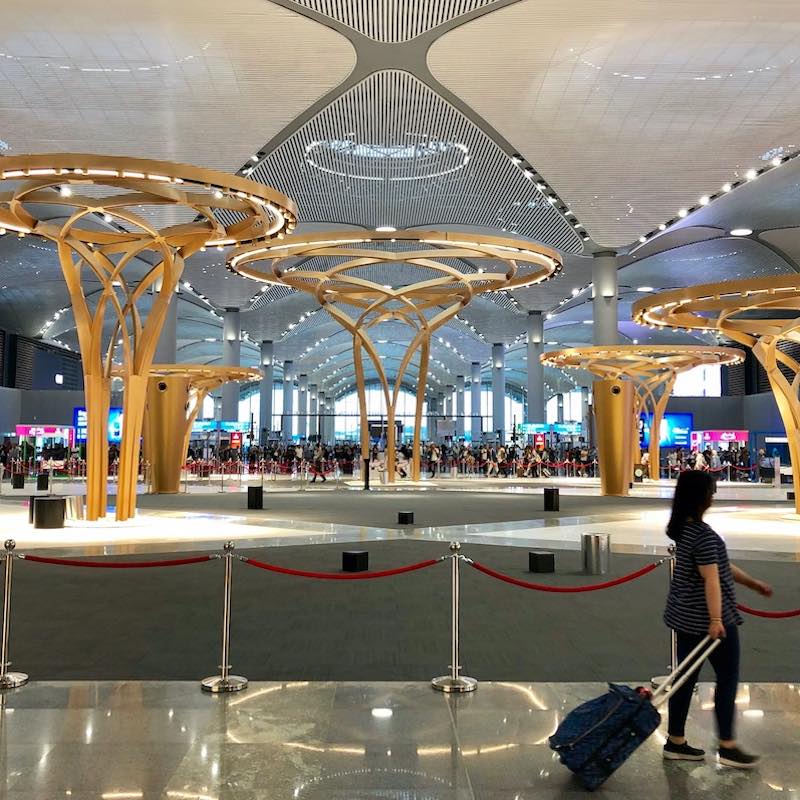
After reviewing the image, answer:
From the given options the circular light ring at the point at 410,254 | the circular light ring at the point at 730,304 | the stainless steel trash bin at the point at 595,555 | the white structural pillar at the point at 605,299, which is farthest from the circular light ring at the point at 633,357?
the stainless steel trash bin at the point at 595,555

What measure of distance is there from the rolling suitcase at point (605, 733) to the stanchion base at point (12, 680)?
358 centimetres

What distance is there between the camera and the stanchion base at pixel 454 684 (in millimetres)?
5547

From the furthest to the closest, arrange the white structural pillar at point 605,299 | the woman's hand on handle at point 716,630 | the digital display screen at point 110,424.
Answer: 1. the digital display screen at point 110,424
2. the white structural pillar at point 605,299
3. the woman's hand on handle at point 716,630

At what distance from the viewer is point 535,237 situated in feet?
120

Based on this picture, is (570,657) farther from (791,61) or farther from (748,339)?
(791,61)

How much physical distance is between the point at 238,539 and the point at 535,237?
26658mm

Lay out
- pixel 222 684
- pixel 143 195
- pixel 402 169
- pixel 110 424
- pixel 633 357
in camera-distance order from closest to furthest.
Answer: pixel 222 684, pixel 143 195, pixel 633 357, pixel 402 169, pixel 110 424

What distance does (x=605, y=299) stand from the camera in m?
36.3

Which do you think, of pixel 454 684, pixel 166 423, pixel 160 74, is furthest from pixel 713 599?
pixel 160 74

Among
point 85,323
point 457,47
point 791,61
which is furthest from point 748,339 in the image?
point 85,323

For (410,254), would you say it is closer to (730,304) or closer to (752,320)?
(730,304)

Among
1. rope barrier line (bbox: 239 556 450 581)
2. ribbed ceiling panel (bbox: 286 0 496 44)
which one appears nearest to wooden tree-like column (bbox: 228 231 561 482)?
ribbed ceiling panel (bbox: 286 0 496 44)

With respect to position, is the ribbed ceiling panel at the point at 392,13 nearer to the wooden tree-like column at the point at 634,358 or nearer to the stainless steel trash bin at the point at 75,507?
the wooden tree-like column at the point at 634,358

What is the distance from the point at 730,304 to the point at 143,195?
37.5 feet
